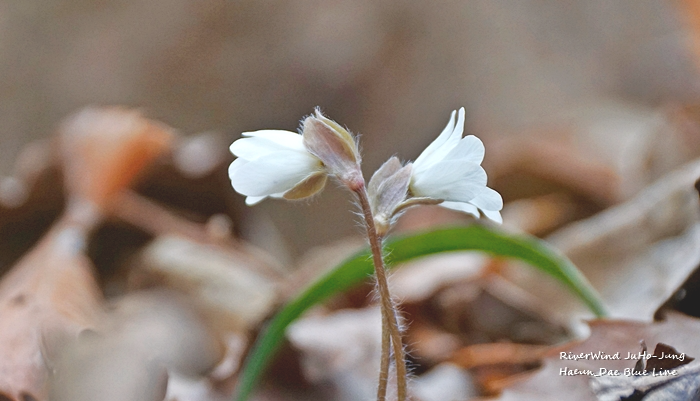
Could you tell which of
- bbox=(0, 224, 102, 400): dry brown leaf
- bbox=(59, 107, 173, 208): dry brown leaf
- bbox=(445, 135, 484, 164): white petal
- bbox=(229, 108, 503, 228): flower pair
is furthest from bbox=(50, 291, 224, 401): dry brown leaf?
bbox=(445, 135, 484, 164): white petal

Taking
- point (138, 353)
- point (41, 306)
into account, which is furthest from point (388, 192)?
point (41, 306)

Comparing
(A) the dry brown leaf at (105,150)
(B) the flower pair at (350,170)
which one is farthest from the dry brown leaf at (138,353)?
(B) the flower pair at (350,170)

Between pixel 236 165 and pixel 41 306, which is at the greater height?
pixel 236 165

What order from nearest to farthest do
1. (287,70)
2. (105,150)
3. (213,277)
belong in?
(213,277)
(105,150)
(287,70)

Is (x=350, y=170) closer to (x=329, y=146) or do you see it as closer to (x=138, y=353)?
(x=329, y=146)

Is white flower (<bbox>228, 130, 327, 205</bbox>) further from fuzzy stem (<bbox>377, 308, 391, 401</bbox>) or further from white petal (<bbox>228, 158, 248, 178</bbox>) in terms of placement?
fuzzy stem (<bbox>377, 308, 391, 401</bbox>)

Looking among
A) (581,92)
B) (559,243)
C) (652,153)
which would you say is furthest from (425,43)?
(559,243)
